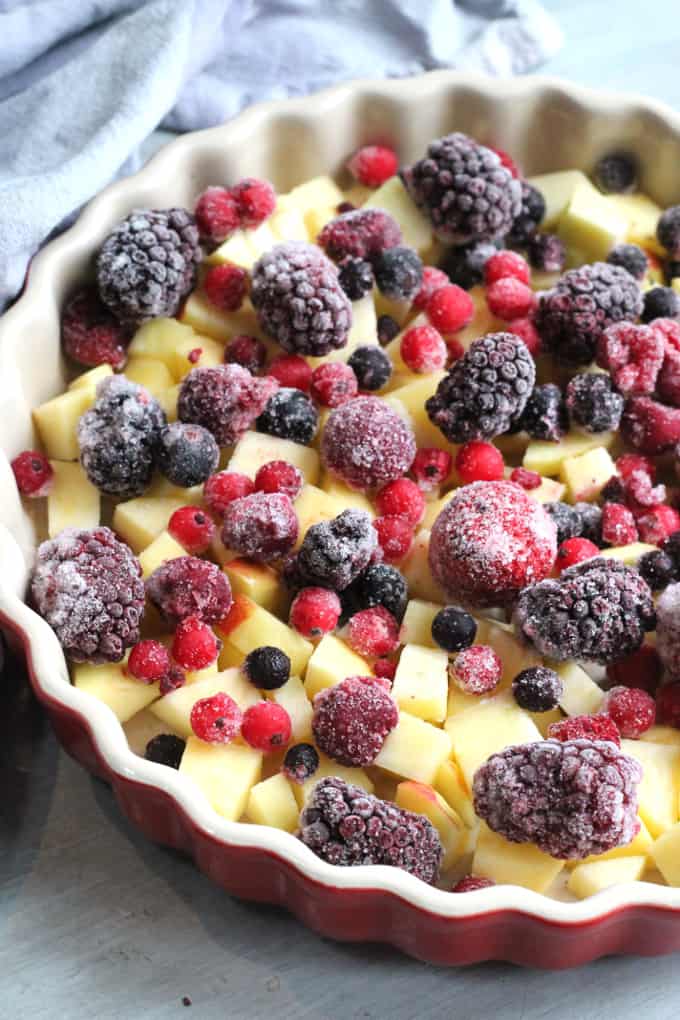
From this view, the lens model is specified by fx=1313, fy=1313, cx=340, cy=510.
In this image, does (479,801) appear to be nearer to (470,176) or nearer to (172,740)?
(172,740)

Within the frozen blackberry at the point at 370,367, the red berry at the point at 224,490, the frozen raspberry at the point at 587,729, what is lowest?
the frozen raspberry at the point at 587,729

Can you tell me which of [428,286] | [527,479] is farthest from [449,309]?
[527,479]

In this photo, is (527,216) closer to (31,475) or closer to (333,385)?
(333,385)

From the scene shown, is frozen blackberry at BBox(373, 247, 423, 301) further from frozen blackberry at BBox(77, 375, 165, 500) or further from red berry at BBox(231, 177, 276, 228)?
frozen blackberry at BBox(77, 375, 165, 500)

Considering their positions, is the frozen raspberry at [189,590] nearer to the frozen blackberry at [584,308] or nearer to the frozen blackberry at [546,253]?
the frozen blackberry at [584,308]

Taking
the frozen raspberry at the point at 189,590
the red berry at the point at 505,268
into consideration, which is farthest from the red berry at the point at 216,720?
the red berry at the point at 505,268

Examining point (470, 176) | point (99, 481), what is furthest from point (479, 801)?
point (470, 176)
